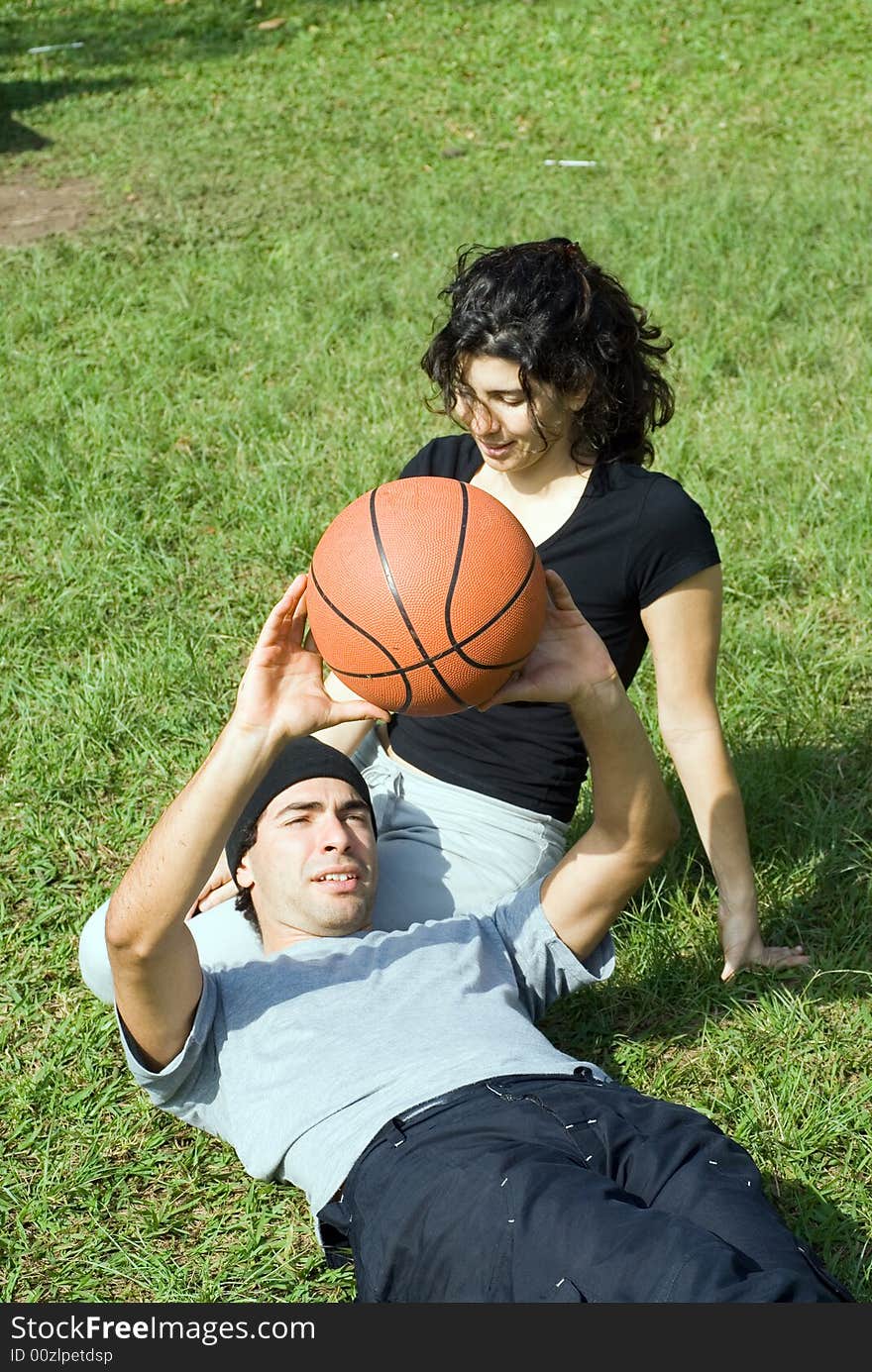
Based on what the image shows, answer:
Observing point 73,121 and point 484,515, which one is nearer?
point 484,515

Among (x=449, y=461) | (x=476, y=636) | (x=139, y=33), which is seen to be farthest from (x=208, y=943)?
(x=139, y=33)

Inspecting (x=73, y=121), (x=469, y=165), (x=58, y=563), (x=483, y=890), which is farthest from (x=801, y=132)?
(x=483, y=890)

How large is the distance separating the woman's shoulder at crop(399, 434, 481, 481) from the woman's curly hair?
190 mm

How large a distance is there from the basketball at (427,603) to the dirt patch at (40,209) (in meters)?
6.86

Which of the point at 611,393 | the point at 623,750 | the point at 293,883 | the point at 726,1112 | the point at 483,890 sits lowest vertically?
the point at 726,1112

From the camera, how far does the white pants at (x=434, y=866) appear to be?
360cm

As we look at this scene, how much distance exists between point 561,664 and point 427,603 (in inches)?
12.8

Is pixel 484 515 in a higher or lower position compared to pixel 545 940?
higher

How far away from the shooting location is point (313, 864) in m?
3.33

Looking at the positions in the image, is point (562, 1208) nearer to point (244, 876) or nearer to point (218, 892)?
point (244, 876)

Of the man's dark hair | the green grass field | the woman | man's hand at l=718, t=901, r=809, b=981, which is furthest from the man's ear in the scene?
man's hand at l=718, t=901, r=809, b=981

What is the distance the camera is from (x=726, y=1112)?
11.4 feet

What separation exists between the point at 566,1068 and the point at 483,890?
28.4 inches

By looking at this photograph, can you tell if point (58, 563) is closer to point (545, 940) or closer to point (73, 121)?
point (545, 940)
